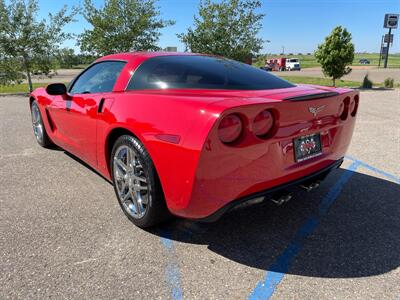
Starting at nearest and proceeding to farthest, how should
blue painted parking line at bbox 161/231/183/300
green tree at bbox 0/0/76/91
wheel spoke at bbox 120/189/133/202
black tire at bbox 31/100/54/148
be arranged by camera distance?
blue painted parking line at bbox 161/231/183/300 → wheel spoke at bbox 120/189/133/202 → black tire at bbox 31/100/54/148 → green tree at bbox 0/0/76/91

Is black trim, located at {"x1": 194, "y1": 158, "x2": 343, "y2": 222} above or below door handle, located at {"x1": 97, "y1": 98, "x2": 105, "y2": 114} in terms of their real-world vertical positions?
below

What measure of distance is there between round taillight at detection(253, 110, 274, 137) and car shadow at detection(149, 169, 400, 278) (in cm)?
63

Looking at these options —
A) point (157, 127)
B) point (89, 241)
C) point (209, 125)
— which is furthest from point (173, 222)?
point (209, 125)

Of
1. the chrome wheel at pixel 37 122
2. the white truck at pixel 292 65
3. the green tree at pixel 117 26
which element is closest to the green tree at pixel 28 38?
the green tree at pixel 117 26

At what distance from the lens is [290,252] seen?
2.60 meters

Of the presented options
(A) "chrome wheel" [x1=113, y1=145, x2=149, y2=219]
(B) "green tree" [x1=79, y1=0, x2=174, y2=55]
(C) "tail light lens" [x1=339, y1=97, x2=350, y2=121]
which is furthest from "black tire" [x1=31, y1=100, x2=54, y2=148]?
(B) "green tree" [x1=79, y1=0, x2=174, y2=55]

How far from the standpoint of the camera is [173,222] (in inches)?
121

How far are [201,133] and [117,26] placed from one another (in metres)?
15.5

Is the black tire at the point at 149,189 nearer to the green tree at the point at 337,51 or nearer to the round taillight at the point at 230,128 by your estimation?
A: the round taillight at the point at 230,128

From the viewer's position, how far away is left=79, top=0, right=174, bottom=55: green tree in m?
15.9

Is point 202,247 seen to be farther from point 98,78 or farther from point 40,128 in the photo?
point 40,128

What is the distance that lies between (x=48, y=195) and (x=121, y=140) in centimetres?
134

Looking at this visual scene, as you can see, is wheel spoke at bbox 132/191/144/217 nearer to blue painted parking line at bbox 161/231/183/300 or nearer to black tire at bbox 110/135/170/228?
black tire at bbox 110/135/170/228

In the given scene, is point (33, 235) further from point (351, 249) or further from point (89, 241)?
point (351, 249)
